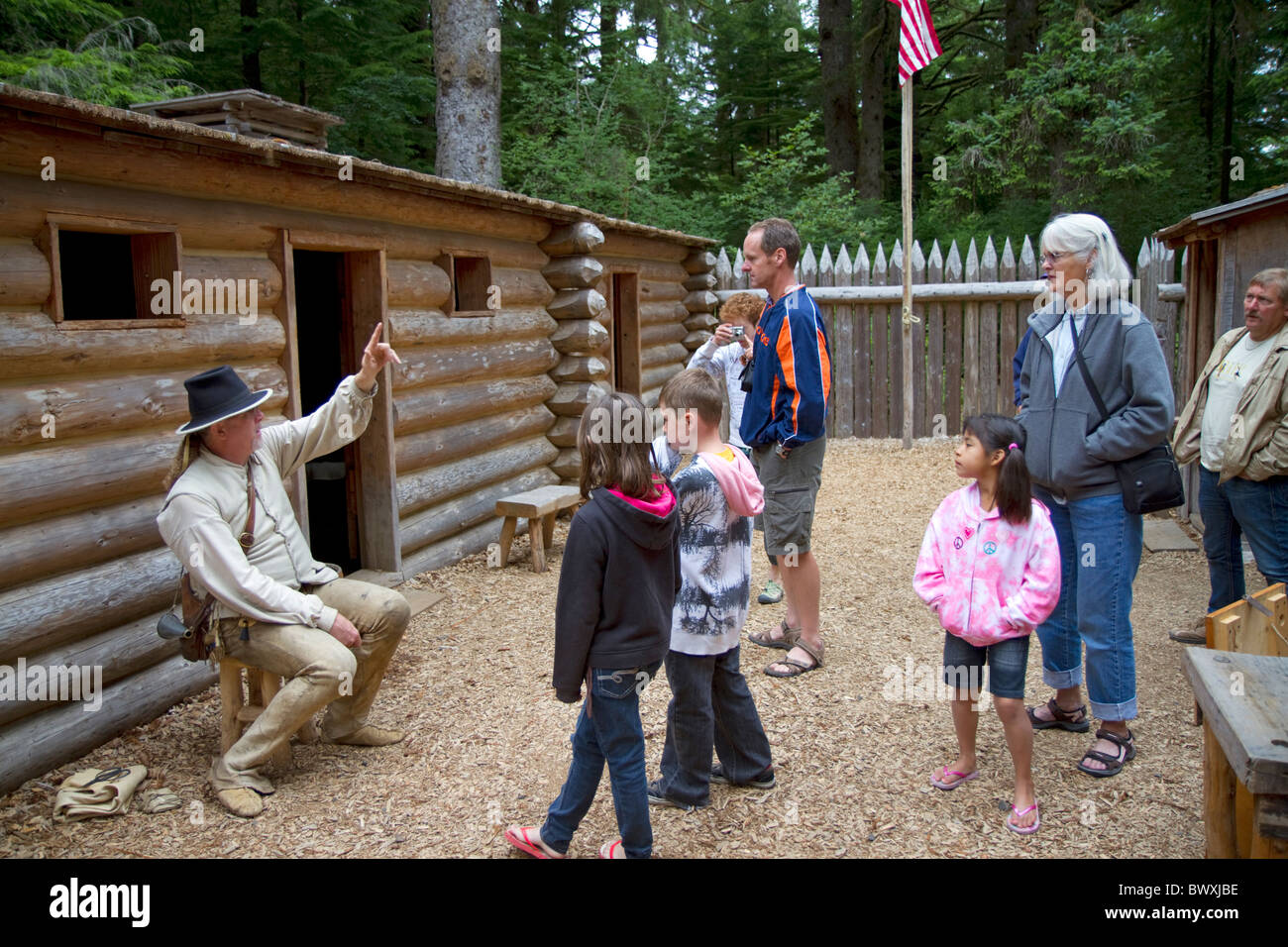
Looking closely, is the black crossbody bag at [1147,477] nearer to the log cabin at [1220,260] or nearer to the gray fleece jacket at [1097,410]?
the gray fleece jacket at [1097,410]

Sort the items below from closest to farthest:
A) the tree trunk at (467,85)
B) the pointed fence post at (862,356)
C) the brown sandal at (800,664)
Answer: the brown sandal at (800,664)
the tree trunk at (467,85)
the pointed fence post at (862,356)

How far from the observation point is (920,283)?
13203 mm

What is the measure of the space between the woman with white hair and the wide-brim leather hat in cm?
350

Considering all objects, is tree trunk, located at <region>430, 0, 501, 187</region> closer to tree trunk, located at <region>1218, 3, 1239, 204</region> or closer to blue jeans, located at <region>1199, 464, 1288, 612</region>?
blue jeans, located at <region>1199, 464, 1288, 612</region>

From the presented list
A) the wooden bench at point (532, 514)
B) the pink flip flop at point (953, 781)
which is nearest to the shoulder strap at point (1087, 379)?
the pink flip flop at point (953, 781)

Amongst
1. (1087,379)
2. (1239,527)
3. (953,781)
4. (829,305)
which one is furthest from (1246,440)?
(829,305)

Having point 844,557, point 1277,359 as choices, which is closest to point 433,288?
point 844,557

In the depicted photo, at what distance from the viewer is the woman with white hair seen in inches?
162

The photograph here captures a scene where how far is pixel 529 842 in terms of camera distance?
3.66 metres

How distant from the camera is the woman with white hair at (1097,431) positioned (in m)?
4.11

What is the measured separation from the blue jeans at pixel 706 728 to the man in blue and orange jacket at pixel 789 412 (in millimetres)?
1351

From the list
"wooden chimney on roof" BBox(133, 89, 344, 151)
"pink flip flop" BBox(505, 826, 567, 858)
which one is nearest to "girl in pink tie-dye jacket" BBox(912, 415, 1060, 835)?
"pink flip flop" BBox(505, 826, 567, 858)

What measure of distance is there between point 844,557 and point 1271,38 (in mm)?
12977

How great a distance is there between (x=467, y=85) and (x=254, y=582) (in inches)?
369
